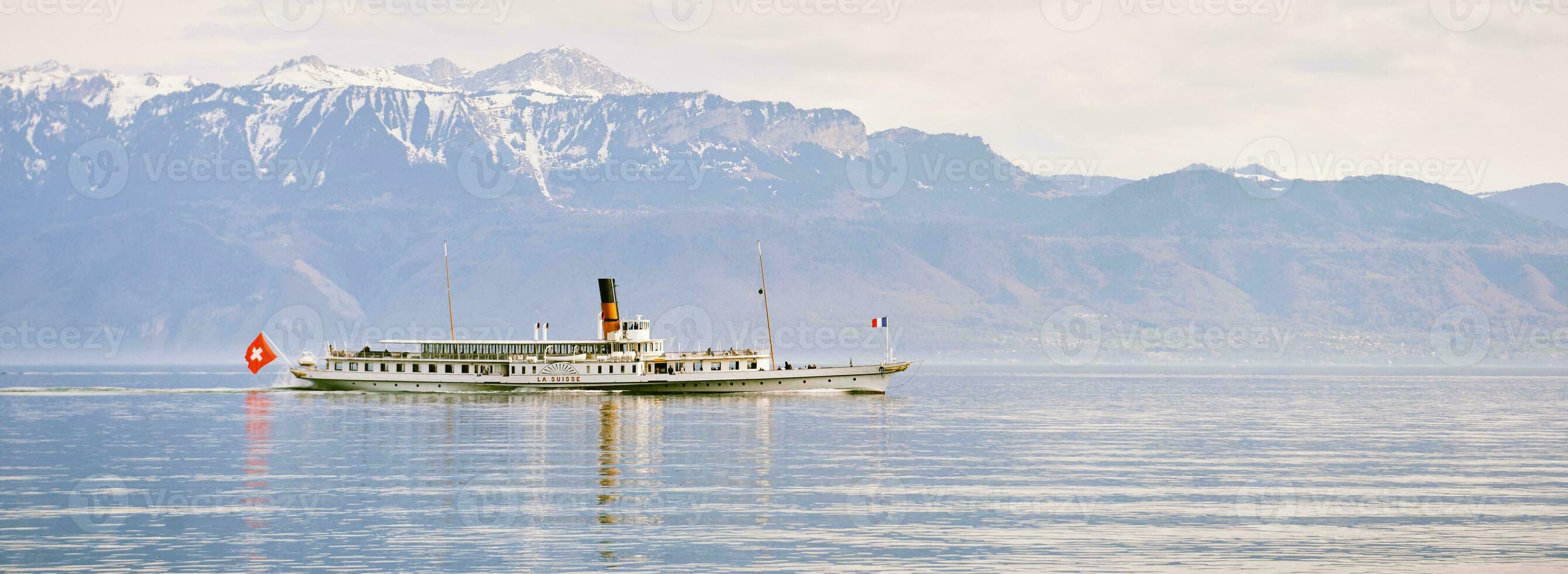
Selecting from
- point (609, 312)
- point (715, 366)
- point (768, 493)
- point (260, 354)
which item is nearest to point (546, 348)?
point (609, 312)

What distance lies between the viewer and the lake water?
50.8m

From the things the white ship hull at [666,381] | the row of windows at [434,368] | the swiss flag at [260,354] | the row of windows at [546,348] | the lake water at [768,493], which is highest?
the swiss flag at [260,354]

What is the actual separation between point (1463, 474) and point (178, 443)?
203 ft

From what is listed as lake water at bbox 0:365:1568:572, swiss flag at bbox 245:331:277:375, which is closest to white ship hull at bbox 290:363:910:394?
swiss flag at bbox 245:331:277:375

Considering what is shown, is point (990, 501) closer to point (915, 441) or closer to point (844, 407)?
point (915, 441)

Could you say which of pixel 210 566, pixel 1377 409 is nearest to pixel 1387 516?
pixel 210 566

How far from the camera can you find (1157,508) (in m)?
61.9

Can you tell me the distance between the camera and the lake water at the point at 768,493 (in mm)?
50844

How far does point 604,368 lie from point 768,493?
78.3 meters

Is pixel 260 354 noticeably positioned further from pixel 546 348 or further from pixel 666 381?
pixel 666 381

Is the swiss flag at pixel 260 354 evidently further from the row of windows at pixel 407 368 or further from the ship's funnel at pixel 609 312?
the ship's funnel at pixel 609 312

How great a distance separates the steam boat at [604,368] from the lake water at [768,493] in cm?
2115

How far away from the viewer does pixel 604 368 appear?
471 feet

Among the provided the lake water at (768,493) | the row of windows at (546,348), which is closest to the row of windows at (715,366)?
the row of windows at (546,348)
